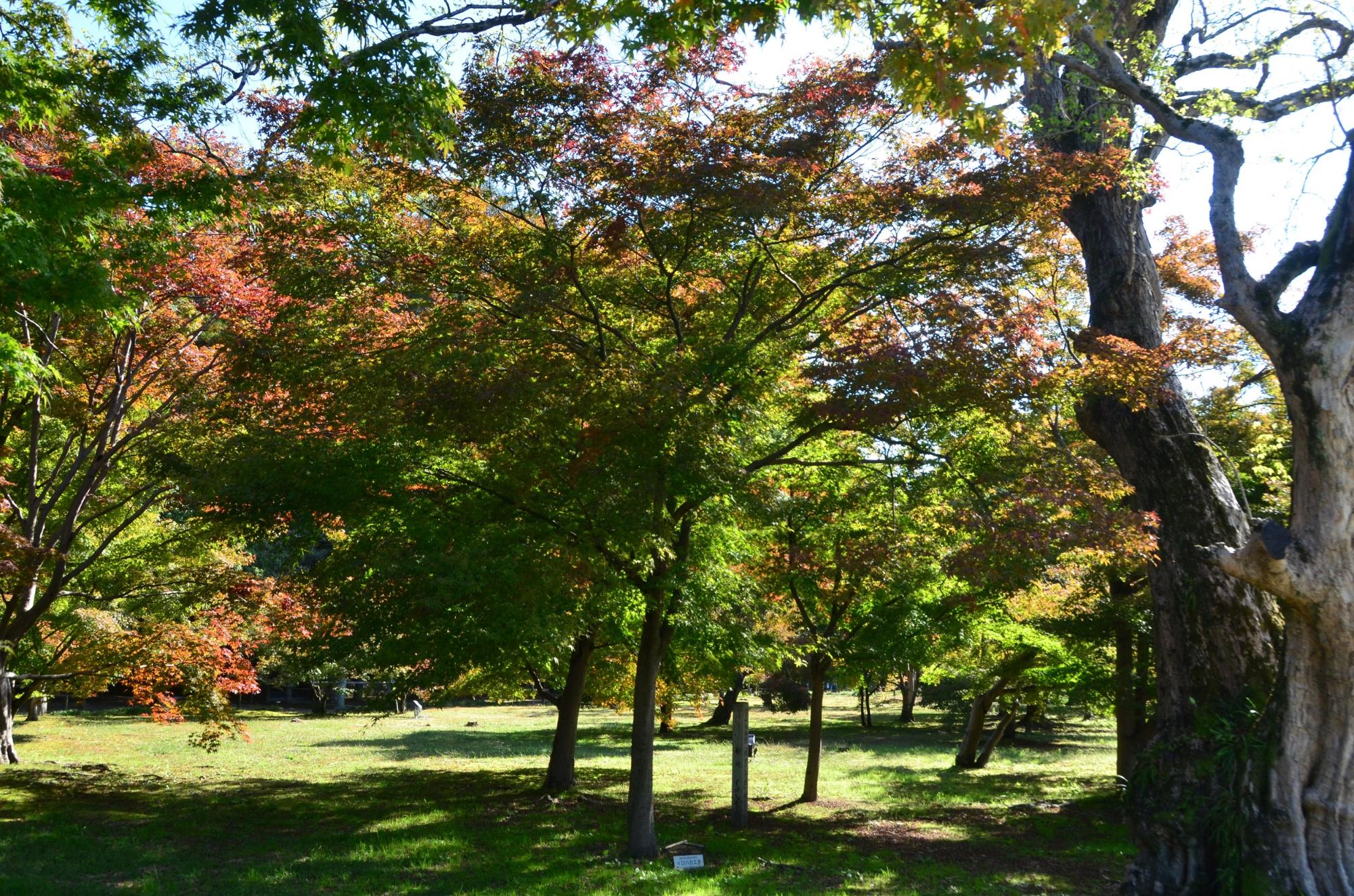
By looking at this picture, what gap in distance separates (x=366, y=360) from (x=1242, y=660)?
9256 mm

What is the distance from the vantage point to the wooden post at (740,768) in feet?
42.1

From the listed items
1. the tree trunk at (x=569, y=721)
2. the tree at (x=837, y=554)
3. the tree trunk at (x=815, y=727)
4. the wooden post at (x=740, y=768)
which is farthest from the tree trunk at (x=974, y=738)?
the wooden post at (x=740, y=768)

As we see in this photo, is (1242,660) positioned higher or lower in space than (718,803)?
higher

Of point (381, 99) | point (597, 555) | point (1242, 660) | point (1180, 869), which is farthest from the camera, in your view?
point (597, 555)

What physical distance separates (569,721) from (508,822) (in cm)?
330

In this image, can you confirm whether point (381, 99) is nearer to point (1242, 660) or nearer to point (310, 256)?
point (310, 256)

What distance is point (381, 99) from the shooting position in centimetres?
742

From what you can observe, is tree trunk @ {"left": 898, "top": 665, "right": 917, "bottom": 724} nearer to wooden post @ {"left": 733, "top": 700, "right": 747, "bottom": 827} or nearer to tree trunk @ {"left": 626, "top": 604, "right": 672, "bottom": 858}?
wooden post @ {"left": 733, "top": 700, "right": 747, "bottom": 827}

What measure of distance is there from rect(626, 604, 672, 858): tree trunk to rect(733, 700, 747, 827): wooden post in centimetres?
173

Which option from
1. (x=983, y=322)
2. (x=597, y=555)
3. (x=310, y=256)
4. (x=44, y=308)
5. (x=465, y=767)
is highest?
(x=310, y=256)

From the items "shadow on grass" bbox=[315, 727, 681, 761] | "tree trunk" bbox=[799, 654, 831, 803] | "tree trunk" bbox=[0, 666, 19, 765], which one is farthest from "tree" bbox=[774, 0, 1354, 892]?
"tree trunk" bbox=[0, 666, 19, 765]

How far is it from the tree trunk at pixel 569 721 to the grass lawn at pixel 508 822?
1.66ft

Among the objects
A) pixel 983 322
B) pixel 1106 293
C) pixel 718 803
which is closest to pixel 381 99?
pixel 983 322

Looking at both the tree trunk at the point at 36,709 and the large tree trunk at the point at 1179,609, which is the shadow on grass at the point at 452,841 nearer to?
the large tree trunk at the point at 1179,609
